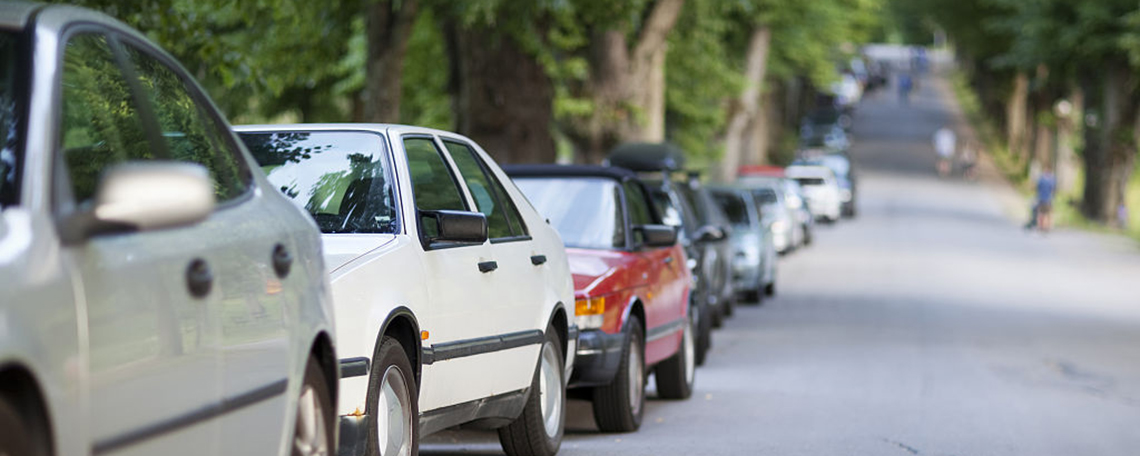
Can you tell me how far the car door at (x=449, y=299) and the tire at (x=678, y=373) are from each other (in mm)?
4781

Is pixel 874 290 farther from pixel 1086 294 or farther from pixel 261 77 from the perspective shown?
pixel 261 77

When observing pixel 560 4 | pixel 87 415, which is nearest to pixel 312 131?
pixel 87 415

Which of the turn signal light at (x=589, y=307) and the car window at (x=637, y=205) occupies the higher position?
the car window at (x=637, y=205)

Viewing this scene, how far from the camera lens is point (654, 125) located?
2989cm

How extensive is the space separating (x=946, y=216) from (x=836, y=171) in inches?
128

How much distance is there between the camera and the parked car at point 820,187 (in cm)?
4834

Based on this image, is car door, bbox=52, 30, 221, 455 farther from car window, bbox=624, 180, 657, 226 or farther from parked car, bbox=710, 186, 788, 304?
parked car, bbox=710, 186, 788, 304

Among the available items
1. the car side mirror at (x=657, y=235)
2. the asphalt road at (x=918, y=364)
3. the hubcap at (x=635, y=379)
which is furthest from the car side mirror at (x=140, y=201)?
the car side mirror at (x=657, y=235)

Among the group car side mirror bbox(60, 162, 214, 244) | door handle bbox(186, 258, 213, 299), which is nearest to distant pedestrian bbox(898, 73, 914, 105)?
door handle bbox(186, 258, 213, 299)

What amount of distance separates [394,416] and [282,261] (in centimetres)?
201

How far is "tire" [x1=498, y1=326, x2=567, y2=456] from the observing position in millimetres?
8758

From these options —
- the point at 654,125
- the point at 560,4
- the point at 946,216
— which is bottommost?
the point at 946,216

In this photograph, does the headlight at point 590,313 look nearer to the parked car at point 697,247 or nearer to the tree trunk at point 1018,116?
the parked car at point 697,247

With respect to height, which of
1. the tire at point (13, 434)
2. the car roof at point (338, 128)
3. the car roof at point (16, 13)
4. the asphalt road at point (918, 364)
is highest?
the car roof at point (16, 13)
